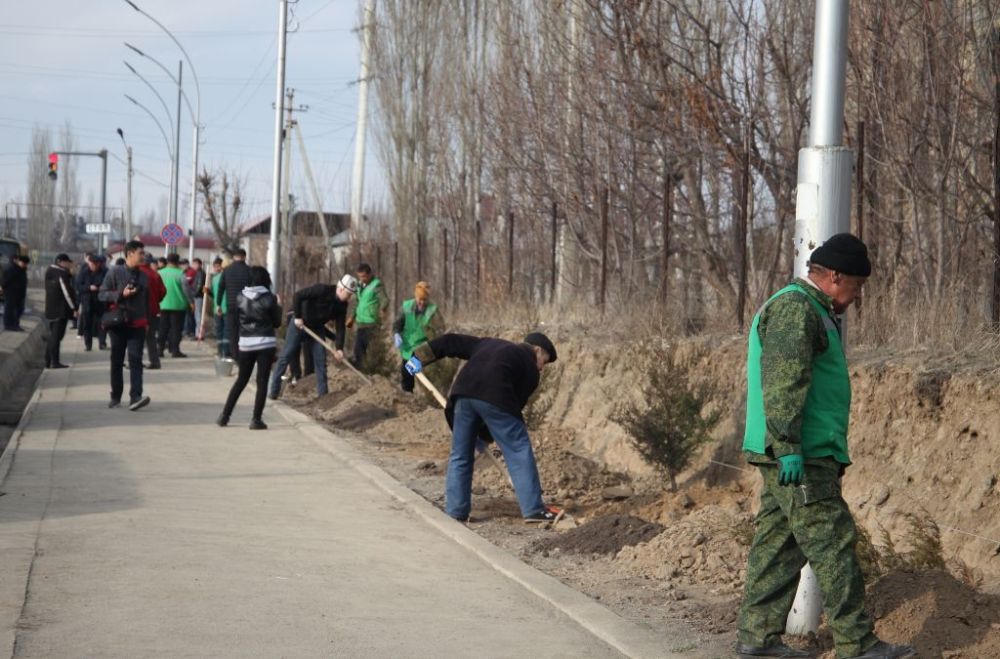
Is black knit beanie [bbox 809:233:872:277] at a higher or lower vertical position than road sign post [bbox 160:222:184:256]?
lower

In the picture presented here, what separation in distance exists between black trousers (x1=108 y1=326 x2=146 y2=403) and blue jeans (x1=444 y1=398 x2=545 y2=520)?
6735 millimetres

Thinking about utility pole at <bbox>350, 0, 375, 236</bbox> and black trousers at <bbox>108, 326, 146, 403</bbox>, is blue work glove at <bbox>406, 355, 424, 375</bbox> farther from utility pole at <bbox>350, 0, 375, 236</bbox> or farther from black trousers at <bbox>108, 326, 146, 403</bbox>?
utility pole at <bbox>350, 0, 375, 236</bbox>

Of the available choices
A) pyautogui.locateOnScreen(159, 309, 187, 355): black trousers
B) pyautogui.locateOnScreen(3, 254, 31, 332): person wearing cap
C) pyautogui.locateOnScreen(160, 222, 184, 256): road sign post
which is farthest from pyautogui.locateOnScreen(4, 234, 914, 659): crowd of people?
pyautogui.locateOnScreen(160, 222, 184, 256): road sign post

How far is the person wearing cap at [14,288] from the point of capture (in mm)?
26967

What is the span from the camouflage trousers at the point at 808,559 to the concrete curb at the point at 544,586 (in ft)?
1.56

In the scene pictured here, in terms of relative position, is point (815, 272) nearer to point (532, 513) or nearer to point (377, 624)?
point (377, 624)

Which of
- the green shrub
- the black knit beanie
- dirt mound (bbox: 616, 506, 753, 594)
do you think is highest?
the black knit beanie

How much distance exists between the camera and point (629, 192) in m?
19.0

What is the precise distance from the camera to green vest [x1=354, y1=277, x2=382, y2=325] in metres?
19.5

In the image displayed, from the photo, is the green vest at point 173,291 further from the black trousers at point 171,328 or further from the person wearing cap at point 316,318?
the person wearing cap at point 316,318

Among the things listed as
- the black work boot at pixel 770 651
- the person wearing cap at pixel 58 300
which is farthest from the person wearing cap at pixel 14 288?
the black work boot at pixel 770 651

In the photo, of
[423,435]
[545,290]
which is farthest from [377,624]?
[545,290]

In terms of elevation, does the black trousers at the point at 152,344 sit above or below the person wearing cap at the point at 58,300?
below

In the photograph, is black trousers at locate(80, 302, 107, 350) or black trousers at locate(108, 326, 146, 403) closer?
black trousers at locate(108, 326, 146, 403)
